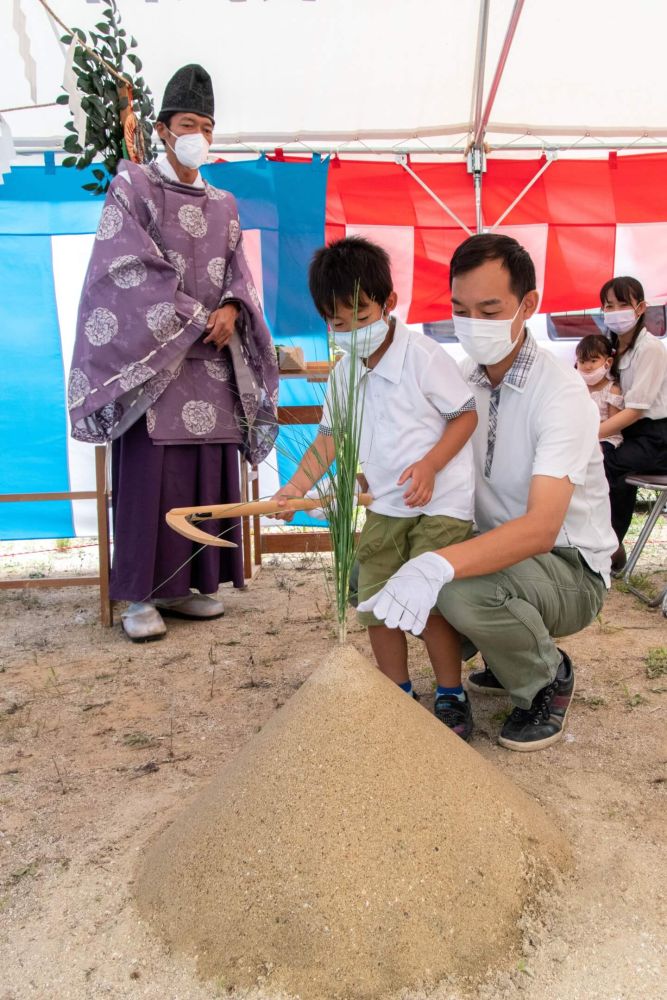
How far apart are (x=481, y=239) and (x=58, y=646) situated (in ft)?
6.77

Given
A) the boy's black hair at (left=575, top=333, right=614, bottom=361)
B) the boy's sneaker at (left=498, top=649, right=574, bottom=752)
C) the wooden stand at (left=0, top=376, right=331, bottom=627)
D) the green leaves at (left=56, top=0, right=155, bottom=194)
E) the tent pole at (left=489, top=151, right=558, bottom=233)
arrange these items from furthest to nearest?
1. the tent pole at (left=489, top=151, right=558, bottom=233)
2. the boy's black hair at (left=575, top=333, right=614, bottom=361)
3. the wooden stand at (left=0, top=376, right=331, bottom=627)
4. the green leaves at (left=56, top=0, right=155, bottom=194)
5. the boy's sneaker at (left=498, top=649, right=574, bottom=752)

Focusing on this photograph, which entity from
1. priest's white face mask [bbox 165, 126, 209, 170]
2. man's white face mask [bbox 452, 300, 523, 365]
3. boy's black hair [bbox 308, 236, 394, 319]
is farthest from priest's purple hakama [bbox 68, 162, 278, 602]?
man's white face mask [bbox 452, 300, 523, 365]

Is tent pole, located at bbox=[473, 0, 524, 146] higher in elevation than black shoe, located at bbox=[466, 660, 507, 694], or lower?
higher

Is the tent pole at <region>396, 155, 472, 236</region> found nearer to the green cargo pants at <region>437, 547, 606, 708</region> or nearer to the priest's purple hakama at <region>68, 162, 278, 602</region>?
the priest's purple hakama at <region>68, 162, 278, 602</region>

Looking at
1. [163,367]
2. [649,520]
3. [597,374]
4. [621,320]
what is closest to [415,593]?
[163,367]

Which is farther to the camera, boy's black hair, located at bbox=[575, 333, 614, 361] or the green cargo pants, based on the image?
boy's black hair, located at bbox=[575, 333, 614, 361]

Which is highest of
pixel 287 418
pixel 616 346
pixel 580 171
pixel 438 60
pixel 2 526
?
pixel 438 60

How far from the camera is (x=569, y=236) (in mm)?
4586

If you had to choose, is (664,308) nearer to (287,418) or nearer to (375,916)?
(287,418)

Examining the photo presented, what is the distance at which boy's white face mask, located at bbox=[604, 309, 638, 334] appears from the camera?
3523mm

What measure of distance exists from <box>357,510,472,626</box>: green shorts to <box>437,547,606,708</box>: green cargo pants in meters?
0.16

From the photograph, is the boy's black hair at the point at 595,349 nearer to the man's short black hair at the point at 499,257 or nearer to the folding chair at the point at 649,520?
the folding chair at the point at 649,520

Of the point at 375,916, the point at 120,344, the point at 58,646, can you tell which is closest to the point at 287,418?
the point at 120,344

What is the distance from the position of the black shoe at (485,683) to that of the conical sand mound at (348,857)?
0.87 meters
